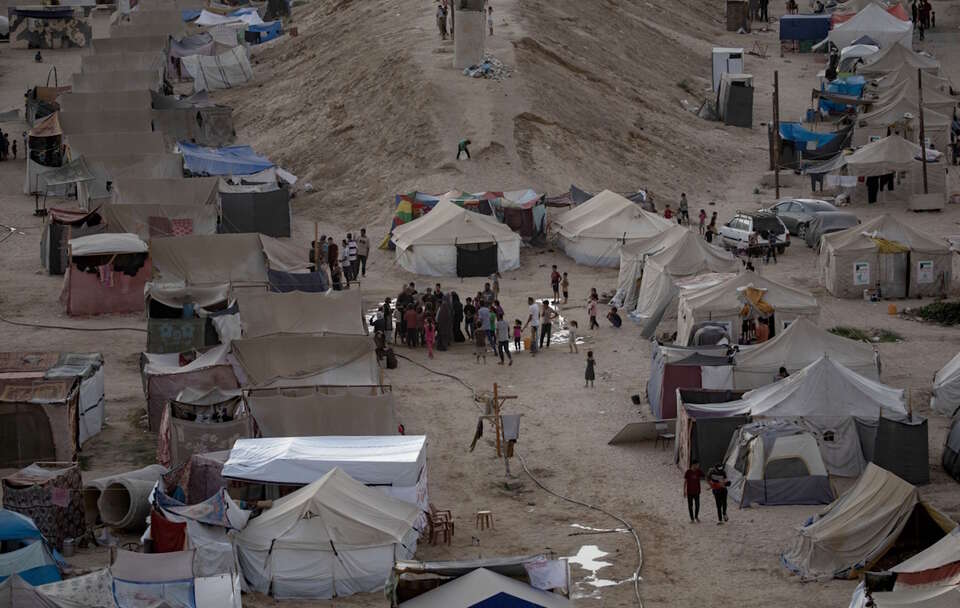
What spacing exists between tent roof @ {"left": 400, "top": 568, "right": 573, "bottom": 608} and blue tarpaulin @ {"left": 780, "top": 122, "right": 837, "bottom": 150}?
36.8m

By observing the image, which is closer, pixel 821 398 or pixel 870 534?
pixel 870 534

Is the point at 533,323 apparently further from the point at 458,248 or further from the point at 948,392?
the point at 948,392

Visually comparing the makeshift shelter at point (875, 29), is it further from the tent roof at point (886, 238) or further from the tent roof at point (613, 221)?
the tent roof at point (886, 238)

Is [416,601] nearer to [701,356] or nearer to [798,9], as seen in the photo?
[701,356]

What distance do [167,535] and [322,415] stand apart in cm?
512

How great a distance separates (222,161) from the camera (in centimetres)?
4784

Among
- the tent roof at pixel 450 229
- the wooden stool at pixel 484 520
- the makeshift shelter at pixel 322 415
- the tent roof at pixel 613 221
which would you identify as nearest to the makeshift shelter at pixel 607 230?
the tent roof at pixel 613 221

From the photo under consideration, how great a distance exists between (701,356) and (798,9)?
56167mm

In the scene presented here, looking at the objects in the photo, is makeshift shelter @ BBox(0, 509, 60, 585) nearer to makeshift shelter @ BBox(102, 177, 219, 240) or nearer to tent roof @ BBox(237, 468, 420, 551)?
tent roof @ BBox(237, 468, 420, 551)

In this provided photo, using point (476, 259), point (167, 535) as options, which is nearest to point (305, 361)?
point (167, 535)

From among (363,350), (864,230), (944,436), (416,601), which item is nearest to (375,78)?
(864,230)

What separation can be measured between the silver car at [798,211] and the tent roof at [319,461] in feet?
73.0

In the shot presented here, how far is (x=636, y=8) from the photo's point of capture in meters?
73.9

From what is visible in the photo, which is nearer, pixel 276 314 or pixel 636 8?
pixel 276 314
